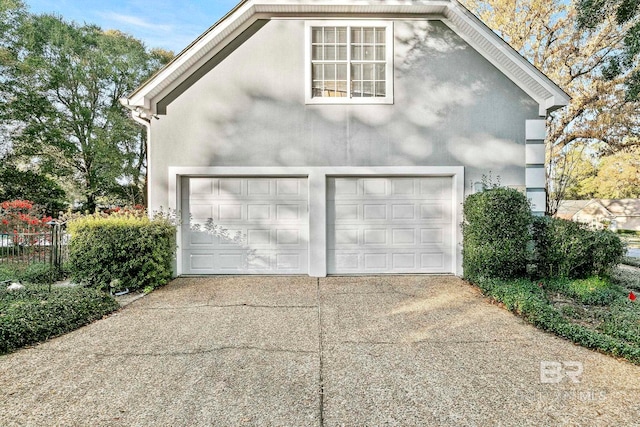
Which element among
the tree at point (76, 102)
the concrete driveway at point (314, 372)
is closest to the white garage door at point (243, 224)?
the concrete driveway at point (314, 372)

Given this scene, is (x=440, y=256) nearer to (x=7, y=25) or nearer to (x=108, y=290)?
(x=108, y=290)

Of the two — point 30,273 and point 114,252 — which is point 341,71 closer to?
point 114,252

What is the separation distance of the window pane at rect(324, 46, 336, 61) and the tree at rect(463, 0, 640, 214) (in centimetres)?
864

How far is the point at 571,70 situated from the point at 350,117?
35.1 ft

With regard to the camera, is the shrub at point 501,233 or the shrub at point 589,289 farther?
the shrub at point 501,233

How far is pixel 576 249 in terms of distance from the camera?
5844 mm

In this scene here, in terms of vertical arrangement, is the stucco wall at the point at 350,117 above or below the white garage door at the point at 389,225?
above

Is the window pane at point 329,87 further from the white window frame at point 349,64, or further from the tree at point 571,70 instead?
the tree at point 571,70

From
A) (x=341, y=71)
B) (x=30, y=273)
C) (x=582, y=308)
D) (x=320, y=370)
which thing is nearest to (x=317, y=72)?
(x=341, y=71)

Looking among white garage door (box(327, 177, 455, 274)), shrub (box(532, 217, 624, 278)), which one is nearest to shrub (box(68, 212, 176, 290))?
white garage door (box(327, 177, 455, 274))

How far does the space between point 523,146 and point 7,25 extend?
2121 cm

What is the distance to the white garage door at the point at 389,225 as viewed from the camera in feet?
23.6

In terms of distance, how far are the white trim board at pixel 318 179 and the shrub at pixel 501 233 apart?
3.32ft

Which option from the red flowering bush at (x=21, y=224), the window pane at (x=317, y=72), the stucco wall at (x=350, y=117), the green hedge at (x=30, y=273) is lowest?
the green hedge at (x=30, y=273)
